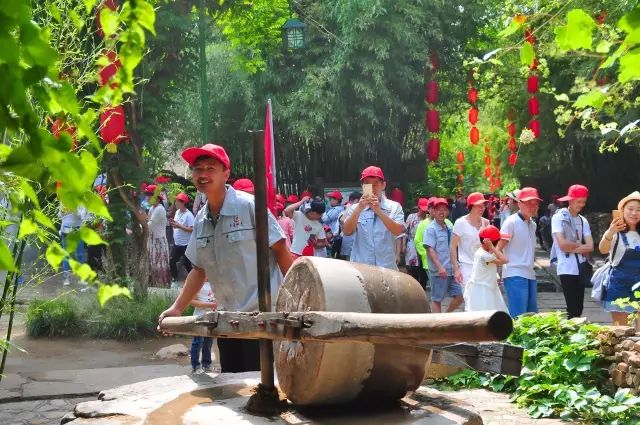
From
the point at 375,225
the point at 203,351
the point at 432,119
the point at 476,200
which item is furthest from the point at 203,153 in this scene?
the point at 432,119

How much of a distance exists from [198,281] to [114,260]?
28.6 ft

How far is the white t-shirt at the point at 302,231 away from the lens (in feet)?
40.6

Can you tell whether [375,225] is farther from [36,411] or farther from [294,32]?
[294,32]

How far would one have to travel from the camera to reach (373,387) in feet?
15.1

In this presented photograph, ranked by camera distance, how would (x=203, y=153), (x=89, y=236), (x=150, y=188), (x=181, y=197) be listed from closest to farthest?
(x=89, y=236) → (x=203, y=153) → (x=150, y=188) → (x=181, y=197)

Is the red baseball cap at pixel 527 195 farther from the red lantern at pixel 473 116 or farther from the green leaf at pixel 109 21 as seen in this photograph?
the red lantern at pixel 473 116

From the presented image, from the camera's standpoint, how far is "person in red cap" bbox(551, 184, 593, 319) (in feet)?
34.1

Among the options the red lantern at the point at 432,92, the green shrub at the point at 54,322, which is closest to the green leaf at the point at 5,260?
the green shrub at the point at 54,322

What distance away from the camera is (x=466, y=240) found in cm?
1050

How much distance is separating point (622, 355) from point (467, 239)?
128 inches

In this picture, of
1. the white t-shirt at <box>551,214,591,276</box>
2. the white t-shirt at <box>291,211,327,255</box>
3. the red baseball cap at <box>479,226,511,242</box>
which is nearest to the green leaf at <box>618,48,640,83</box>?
the red baseball cap at <box>479,226,511,242</box>

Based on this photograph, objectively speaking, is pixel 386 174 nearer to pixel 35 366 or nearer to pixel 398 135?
pixel 398 135

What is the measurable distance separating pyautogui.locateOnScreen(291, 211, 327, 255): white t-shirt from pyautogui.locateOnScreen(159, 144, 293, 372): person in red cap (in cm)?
636

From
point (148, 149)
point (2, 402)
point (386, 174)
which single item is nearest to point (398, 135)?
point (386, 174)
